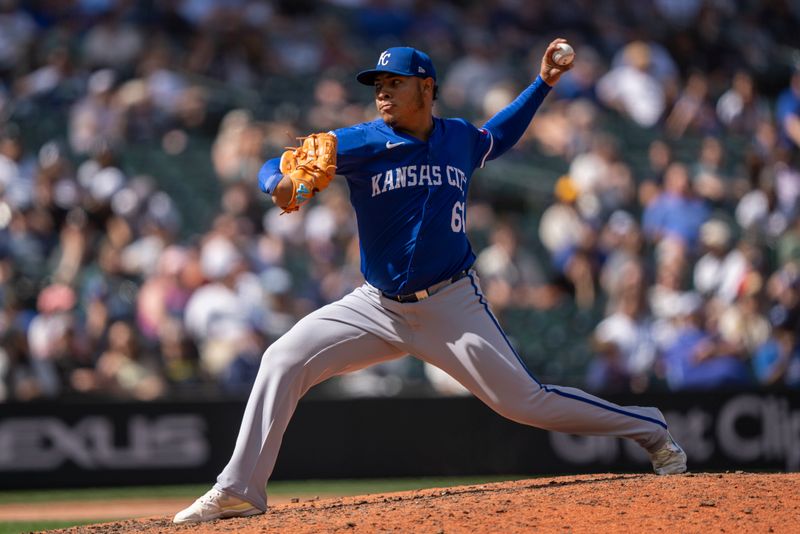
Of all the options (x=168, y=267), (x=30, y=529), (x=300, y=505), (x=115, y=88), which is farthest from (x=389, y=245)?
(x=115, y=88)

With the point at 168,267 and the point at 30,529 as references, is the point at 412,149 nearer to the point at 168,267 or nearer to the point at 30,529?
the point at 30,529

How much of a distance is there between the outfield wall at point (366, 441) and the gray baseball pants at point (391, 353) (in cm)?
459

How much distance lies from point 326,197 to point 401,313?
6591 mm

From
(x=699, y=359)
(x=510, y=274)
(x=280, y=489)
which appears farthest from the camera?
(x=510, y=274)

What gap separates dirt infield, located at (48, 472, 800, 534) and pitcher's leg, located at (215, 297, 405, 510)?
180 mm

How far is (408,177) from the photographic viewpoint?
5.24 metres

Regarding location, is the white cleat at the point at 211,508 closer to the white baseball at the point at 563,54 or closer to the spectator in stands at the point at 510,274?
the white baseball at the point at 563,54

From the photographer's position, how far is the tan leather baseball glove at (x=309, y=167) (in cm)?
485

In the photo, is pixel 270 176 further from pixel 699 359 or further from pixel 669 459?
pixel 699 359

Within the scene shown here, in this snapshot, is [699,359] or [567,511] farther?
[699,359]

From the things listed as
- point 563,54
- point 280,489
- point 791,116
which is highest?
point 791,116

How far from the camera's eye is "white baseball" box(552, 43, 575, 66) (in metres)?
5.78

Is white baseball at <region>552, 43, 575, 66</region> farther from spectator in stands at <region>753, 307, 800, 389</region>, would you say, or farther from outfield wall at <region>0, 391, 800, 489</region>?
spectator in stands at <region>753, 307, 800, 389</region>

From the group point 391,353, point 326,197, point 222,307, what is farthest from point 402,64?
point 326,197
